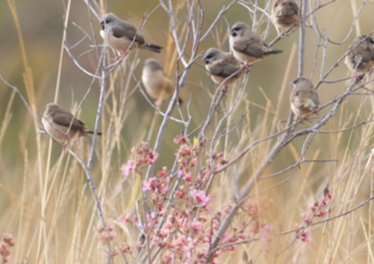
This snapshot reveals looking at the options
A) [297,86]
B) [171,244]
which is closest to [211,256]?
[171,244]

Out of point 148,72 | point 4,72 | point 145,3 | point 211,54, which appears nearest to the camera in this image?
point 211,54

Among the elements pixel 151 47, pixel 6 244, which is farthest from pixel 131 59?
pixel 6 244

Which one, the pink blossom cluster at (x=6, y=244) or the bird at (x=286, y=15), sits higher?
the bird at (x=286, y=15)

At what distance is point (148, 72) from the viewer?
644 cm

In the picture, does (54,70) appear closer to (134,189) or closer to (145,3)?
(145,3)

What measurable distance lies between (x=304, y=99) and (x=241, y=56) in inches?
28.2

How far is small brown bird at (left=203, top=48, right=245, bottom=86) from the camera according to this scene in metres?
3.83

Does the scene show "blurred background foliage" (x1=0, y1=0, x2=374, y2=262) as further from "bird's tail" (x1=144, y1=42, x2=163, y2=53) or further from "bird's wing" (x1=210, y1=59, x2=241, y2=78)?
"bird's wing" (x1=210, y1=59, x2=241, y2=78)

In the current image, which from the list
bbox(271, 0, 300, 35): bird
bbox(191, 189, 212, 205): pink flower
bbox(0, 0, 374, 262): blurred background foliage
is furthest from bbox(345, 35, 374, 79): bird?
bbox(0, 0, 374, 262): blurred background foliage

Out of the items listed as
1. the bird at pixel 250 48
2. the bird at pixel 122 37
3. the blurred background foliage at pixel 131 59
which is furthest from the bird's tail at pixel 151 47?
the blurred background foliage at pixel 131 59

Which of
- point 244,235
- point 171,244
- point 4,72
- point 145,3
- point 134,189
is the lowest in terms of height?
point 171,244

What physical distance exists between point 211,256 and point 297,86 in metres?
1.33

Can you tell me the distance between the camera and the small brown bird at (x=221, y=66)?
383 cm

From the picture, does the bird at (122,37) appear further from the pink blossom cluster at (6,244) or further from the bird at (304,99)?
the pink blossom cluster at (6,244)
